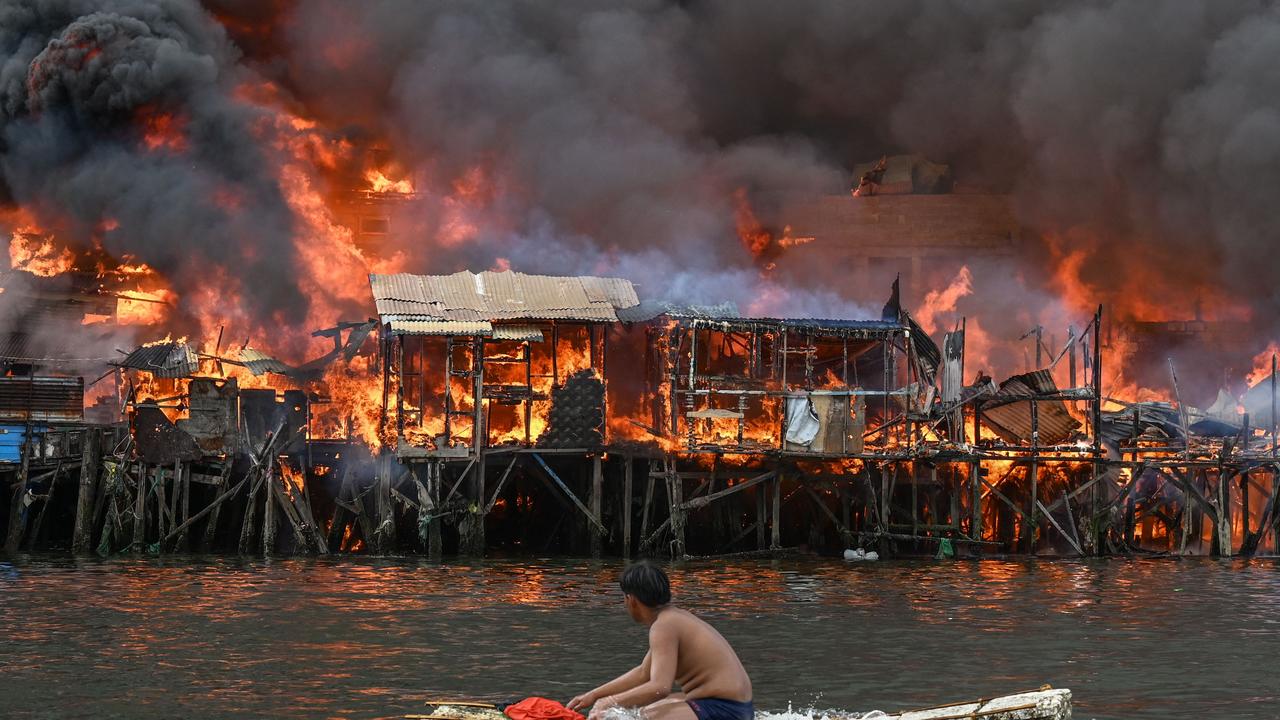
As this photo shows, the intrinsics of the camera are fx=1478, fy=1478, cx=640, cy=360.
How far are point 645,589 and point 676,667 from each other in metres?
0.73

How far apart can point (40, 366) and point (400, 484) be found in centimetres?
1710

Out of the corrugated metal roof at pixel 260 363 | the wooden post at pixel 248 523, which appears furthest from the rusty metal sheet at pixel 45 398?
the wooden post at pixel 248 523

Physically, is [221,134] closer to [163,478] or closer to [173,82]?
[173,82]

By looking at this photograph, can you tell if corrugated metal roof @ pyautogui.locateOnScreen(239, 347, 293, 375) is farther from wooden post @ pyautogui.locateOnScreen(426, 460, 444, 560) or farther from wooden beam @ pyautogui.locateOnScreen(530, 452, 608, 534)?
wooden beam @ pyautogui.locateOnScreen(530, 452, 608, 534)

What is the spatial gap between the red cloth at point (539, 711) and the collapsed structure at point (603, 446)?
24.7m

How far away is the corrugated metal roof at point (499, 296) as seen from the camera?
1515 inches

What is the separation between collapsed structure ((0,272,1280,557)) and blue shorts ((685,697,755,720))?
983 inches

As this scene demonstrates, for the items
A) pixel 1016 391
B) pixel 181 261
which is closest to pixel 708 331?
pixel 1016 391

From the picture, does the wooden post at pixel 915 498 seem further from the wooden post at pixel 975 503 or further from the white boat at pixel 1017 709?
the white boat at pixel 1017 709

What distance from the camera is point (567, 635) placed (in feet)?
76.6

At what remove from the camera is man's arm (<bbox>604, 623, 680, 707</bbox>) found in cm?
1167

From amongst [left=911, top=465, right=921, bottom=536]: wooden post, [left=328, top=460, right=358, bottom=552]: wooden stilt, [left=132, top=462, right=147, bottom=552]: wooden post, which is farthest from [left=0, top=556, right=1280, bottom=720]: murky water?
[left=328, top=460, right=358, bottom=552]: wooden stilt

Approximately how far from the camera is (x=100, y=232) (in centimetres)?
5072

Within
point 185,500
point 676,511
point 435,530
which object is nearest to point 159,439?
point 185,500
